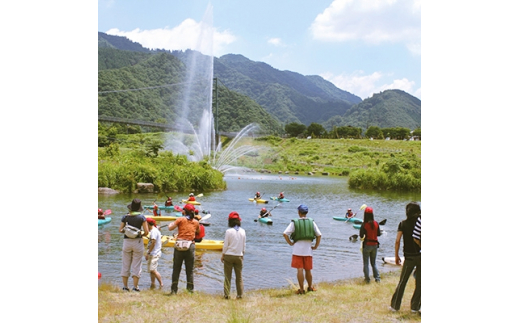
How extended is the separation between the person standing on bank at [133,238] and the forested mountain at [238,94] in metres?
26.8

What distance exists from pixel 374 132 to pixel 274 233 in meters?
19.9

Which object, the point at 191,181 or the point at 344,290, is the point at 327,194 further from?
the point at 344,290

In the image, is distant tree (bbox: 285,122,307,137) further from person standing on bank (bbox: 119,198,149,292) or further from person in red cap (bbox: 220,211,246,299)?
person in red cap (bbox: 220,211,246,299)

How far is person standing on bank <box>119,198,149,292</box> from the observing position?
7484mm

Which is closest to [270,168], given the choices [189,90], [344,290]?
[189,90]

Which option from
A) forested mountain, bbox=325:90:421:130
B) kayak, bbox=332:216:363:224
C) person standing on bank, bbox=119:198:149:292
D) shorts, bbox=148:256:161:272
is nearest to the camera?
person standing on bank, bbox=119:198:149:292

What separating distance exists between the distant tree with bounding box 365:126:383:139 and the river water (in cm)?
421

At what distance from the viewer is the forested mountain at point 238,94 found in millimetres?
40562

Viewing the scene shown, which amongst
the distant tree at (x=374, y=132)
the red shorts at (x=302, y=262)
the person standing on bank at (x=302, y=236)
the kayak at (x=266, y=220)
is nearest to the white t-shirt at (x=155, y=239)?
the person standing on bank at (x=302, y=236)

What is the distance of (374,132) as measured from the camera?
3475 centimetres

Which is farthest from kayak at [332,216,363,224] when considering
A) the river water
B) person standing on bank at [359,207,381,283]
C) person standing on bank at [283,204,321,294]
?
person standing on bank at [283,204,321,294]

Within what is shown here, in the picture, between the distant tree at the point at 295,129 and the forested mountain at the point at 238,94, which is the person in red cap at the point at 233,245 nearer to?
the forested mountain at the point at 238,94

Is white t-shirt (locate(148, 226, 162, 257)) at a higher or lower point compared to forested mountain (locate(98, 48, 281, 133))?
lower
